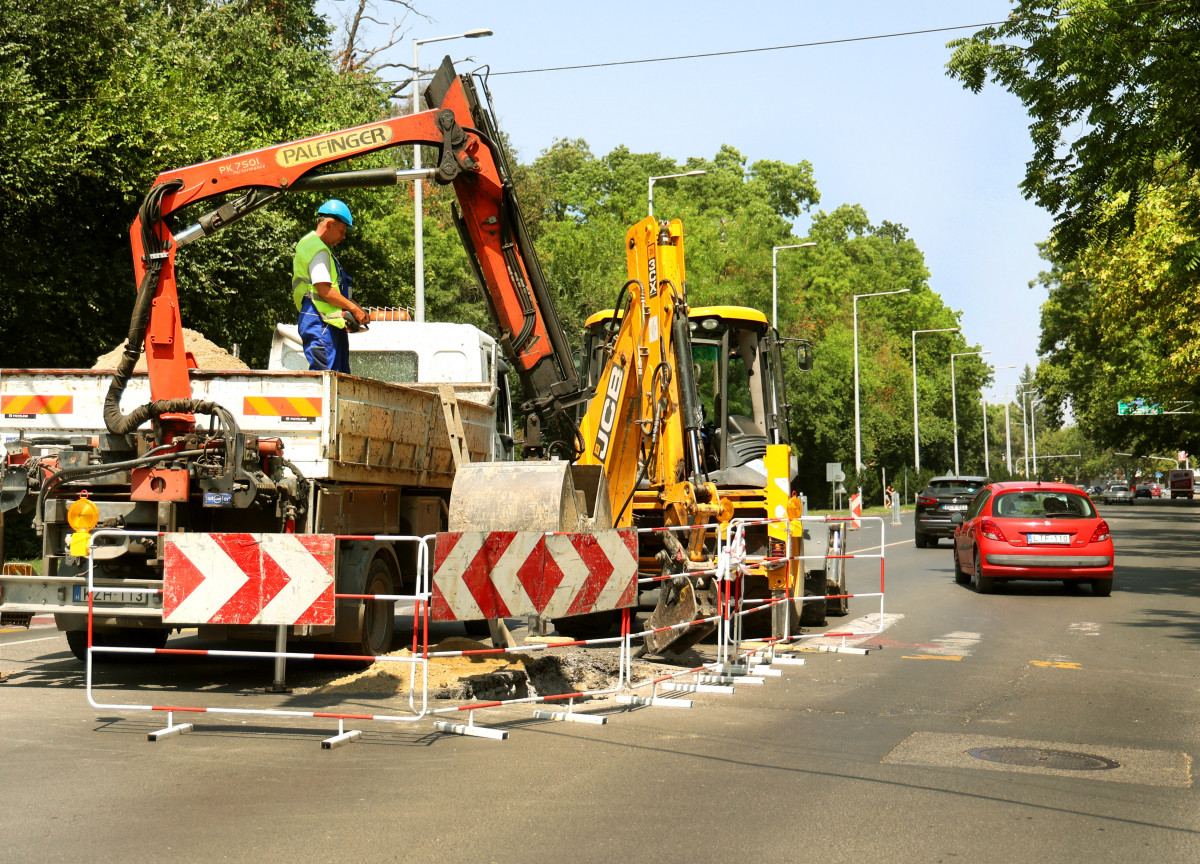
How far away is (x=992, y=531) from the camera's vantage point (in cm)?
1764

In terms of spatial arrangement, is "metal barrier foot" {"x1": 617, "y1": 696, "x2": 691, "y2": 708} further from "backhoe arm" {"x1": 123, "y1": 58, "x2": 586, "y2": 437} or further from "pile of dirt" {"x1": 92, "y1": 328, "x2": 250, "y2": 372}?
"pile of dirt" {"x1": 92, "y1": 328, "x2": 250, "y2": 372}

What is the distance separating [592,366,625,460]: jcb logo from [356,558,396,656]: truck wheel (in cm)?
231

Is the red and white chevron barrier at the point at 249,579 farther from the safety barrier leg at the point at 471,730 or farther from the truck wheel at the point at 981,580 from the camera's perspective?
the truck wheel at the point at 981,580

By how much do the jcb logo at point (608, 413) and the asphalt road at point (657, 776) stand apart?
2.58 m

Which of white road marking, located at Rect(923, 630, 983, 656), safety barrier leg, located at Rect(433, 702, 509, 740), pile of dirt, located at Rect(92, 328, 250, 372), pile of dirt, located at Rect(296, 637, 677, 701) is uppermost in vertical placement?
pile of dirt, located at Rect(92, 328, 250, 372)

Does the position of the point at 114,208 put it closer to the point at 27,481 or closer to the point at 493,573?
the point at 27,481

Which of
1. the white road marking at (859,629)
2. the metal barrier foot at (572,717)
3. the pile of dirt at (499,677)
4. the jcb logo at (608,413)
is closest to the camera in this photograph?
the metal barrier foot at (572,717)

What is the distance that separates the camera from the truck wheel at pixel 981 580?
58.1ft

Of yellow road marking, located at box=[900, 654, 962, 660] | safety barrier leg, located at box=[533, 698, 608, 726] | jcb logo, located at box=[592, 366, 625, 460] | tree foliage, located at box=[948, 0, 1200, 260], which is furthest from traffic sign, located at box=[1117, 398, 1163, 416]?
safety barrier leg, located at box=[533, 698, 608, 726]

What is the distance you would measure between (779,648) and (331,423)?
485cm

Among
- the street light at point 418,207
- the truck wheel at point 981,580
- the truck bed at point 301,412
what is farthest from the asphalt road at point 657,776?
the street light at point 418,207

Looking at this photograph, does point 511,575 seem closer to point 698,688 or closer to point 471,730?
point 471,730

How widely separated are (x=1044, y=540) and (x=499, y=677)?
10.8 metres

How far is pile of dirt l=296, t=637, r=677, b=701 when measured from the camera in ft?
28.8
